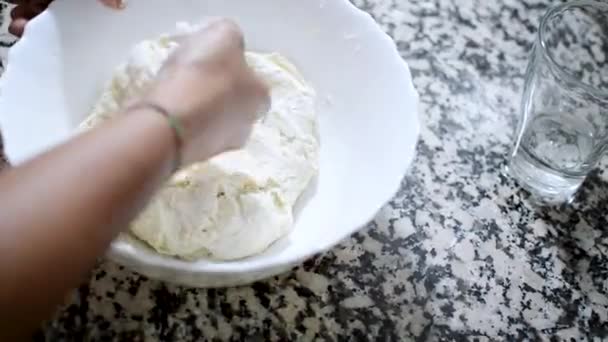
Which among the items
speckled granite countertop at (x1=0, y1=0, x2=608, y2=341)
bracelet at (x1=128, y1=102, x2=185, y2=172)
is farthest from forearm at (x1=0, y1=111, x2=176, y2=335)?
speckled granite countertop at (x1=0, y1=0, x2=608, y2=341)

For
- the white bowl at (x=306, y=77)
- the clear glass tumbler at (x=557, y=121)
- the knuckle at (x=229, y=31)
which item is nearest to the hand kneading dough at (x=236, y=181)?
the white bowl at (x=306, y=77)

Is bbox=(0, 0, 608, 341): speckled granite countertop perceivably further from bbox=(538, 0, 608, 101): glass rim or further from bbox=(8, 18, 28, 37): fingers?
bbox=(8, 18, 28, 37): fingers

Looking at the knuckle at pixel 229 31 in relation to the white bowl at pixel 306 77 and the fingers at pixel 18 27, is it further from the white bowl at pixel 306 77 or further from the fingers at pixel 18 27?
the fingers at pixel 18 27

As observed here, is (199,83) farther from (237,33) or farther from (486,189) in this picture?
(486,189)

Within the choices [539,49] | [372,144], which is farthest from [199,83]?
[539,49]

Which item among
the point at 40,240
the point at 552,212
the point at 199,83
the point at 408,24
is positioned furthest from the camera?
the point at 408,24

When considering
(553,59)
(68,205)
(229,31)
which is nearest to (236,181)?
(229,31)

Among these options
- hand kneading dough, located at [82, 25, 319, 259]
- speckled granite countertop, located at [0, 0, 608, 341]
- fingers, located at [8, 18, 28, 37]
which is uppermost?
fingers, located at [8, 18, 28, 37]
